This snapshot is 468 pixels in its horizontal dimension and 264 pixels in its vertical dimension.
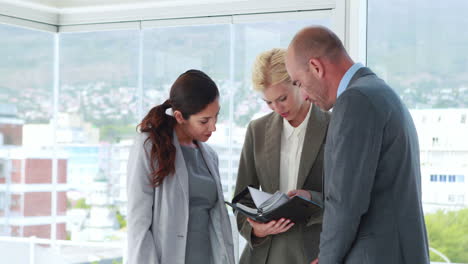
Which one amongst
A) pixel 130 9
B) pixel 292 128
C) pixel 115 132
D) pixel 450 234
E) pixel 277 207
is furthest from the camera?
pixel 115 132

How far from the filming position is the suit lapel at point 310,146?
2.50m

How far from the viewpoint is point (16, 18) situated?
15.7 ft

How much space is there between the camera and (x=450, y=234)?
372cm

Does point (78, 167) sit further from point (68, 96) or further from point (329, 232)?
point (329, 232)

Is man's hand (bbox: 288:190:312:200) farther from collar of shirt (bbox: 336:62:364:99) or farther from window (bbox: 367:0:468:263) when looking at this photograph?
window (bbox: 367:0:468:263)

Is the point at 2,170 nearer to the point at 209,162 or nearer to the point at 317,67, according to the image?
the point at 209,162

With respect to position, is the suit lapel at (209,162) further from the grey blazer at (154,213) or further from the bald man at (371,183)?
the bald man at (371,183)

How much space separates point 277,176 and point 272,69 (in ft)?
1.46

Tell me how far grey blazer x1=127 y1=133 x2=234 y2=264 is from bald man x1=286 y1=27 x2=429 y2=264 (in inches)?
29.8

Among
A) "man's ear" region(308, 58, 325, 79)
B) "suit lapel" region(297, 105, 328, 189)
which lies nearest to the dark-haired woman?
"suit lapel" region(297, 105, 328, 189)

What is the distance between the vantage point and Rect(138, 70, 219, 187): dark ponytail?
243cm

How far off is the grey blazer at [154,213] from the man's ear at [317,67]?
774 mm

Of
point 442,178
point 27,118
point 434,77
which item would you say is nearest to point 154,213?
point 442,178

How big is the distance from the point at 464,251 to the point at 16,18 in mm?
3611
